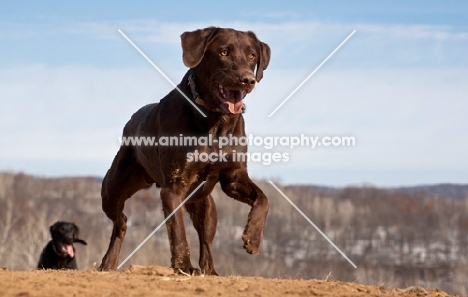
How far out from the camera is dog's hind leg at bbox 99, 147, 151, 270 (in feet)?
35.5

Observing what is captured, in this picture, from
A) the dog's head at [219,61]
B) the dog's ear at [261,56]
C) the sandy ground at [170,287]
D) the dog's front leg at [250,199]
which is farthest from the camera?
the dog's ear at [261,56]

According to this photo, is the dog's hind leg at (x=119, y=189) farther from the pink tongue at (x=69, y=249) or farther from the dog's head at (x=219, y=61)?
the pink tongue at (x=69, y=249)

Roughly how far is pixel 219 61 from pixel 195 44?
0.34 m

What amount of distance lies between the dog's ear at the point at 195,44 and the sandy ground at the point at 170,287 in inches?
87.8

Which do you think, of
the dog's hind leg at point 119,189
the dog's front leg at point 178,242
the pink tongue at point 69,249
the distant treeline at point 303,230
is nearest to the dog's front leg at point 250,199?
the dog's front leg at point 178,242

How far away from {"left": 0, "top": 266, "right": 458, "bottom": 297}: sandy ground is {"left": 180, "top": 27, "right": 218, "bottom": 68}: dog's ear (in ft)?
7.32

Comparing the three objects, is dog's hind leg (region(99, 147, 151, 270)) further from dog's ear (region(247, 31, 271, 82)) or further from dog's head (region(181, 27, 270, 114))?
dog's ear (region(247, 31, 271, 82))

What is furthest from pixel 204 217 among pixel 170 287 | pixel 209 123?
pixel 170 287

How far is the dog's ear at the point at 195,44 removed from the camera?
8.90m

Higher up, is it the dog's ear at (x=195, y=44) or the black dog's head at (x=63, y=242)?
the dog's ear at (x=195, y=44)

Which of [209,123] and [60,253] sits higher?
[209,123]

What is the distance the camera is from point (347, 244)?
127750 millimetres

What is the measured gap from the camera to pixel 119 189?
36.0ft

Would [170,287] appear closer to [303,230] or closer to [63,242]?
[63,242]
